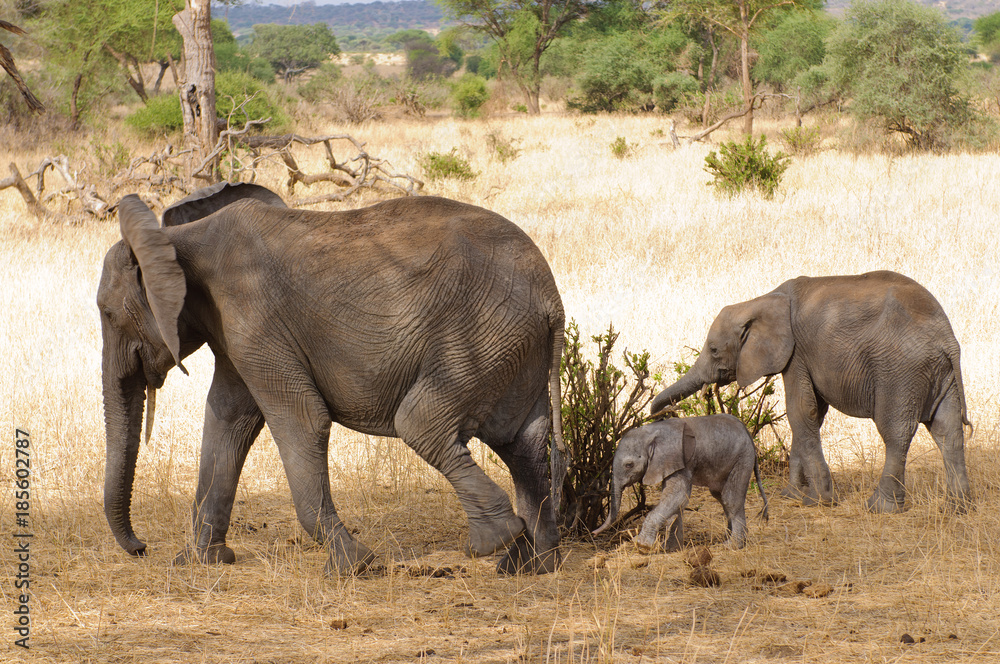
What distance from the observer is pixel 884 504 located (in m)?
5.30

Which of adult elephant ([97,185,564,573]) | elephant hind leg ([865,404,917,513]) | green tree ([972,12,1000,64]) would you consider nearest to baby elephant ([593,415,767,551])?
adult elephant ([97,185,564,573])

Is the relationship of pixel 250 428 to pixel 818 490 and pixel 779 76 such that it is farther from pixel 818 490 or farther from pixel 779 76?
pixel 779 76

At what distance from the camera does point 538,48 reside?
133ft

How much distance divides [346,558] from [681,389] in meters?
2.29

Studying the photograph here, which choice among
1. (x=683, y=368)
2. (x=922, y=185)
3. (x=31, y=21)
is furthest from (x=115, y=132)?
(x=683, y=368)

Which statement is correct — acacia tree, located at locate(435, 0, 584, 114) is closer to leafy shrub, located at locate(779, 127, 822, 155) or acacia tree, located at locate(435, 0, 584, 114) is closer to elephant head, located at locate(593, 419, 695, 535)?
leafy shrub, located at locate(779, 127, 822, 155)

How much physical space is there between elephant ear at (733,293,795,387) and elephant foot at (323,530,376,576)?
246cm

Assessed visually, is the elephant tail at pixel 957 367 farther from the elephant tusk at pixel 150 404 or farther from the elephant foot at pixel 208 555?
the elephant tusk at pixel 150 404

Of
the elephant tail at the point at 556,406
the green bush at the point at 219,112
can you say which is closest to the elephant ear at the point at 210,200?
the elephant tail at the point at 556,406

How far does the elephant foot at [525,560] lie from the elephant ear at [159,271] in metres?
1.76

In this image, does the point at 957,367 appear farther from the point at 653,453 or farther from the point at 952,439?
the point at 653,453

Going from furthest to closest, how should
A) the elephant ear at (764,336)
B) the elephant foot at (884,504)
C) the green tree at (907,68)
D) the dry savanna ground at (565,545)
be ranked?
1. the green tree at (907,68)
2. the elephant ear at (764,336)
3. the elephant foot at (884,504)
4. the dry savanna ground at (565,545)

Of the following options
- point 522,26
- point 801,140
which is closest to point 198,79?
point 801,140

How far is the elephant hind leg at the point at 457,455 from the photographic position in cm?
432
